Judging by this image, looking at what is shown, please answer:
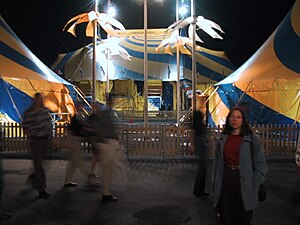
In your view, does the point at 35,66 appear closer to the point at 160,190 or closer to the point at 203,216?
the point at 160,190

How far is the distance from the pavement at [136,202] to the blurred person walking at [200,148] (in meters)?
0.17

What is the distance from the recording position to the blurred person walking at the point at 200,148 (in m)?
5.05

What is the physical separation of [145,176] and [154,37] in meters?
23.3

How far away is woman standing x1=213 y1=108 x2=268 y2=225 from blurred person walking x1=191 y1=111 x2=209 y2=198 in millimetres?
2078

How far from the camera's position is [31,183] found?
517 centimetres

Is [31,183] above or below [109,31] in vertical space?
below

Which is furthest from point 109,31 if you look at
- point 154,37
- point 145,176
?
point 154,37

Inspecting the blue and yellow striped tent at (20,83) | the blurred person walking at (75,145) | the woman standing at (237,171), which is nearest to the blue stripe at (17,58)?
the blue and yellow striped tent at (20,83)

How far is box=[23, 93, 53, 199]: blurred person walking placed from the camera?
4.90m

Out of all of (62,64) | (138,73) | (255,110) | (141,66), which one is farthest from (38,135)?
(62,64)

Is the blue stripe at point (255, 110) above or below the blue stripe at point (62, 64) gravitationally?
below

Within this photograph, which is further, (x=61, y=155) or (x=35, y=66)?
(x=35, y=66)

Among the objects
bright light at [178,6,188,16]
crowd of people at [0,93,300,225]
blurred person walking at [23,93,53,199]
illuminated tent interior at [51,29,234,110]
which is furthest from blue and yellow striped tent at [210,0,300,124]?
illuminated tent interior at [51,29,234,110]

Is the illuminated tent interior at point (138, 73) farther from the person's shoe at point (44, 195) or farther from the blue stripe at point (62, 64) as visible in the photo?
the person's shoe at point (44, 195)
